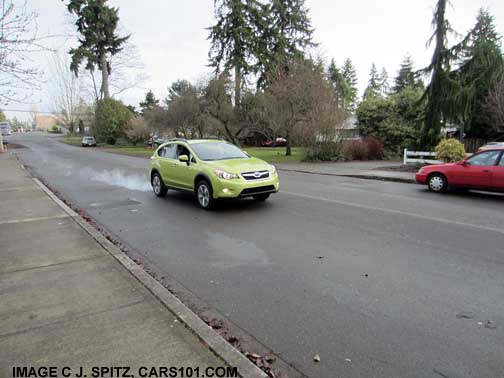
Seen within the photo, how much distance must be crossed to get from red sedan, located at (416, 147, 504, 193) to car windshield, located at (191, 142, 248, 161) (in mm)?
6116

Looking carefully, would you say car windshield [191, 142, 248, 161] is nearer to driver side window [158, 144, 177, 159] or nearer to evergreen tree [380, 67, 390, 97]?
driver side window [158, 144, 177, 159]

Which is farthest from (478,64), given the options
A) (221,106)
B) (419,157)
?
(221,106)

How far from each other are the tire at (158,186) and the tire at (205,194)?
2116 millimetres

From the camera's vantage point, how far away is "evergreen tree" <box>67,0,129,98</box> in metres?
46.3

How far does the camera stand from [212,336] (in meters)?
3.10

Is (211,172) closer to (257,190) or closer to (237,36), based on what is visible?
(257,190)

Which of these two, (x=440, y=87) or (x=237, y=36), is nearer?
(x=440, y=87)

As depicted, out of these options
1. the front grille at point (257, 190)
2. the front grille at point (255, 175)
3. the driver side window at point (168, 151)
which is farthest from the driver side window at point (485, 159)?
the driver side window at point (168, 151)

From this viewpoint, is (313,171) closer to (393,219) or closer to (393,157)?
(393,157)

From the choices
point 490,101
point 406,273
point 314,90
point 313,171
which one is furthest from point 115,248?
point 490,101

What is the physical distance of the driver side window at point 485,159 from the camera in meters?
9.95

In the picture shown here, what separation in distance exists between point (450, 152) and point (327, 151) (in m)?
7.86

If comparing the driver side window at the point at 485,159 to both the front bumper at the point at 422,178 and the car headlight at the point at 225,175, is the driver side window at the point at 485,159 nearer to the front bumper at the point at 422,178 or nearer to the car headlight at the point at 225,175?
the front bumper at the point at 422,178

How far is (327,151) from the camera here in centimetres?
2278
